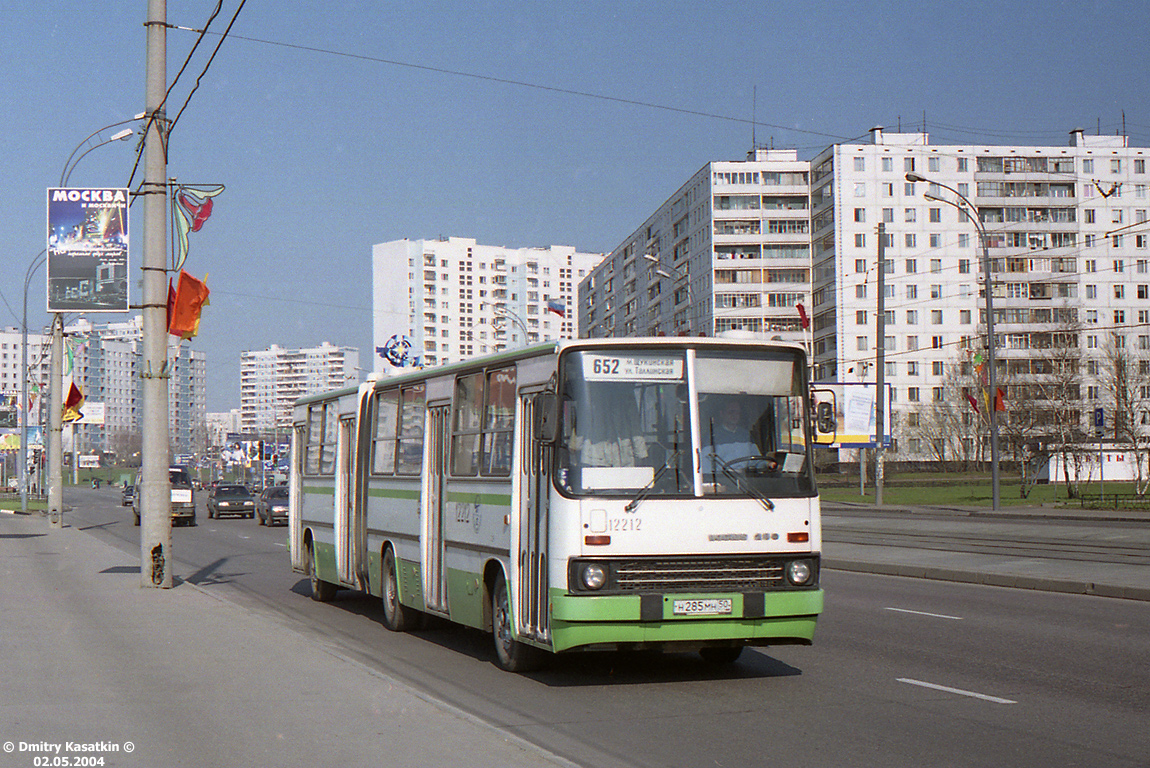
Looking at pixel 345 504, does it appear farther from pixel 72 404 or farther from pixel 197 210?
pixel 72 404

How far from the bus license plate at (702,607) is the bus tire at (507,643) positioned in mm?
1571

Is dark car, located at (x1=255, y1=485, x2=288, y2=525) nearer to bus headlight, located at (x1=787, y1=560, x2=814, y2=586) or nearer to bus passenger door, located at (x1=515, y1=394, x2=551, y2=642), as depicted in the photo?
bus passenger door, located at (x1=515, y1=394, x2=551, y2=642)

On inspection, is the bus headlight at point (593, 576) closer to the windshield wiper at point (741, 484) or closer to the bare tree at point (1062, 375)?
the windshield wiper at point (741, 484)

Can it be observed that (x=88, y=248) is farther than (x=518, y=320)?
No

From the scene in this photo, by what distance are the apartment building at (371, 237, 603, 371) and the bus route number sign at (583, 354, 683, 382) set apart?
15089cm

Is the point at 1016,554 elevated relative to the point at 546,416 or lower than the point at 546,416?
lower

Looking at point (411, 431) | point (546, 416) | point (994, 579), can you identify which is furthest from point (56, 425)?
point (546, 416)

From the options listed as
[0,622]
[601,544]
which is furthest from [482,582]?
[0,622]

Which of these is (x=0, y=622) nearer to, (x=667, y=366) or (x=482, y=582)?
(x=482, y=582)

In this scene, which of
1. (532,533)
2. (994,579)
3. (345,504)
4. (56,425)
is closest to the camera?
(532,533)

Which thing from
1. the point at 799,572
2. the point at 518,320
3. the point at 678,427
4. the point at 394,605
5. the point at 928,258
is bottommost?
Result: the point at 394,605

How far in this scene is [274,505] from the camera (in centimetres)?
4466

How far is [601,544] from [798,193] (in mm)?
103182

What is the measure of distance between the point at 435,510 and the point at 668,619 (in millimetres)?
3821
